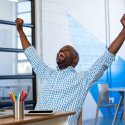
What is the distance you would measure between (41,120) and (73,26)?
5.23m

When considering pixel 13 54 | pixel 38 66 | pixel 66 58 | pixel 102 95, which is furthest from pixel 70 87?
pixel 102 95

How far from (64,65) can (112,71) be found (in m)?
5.88

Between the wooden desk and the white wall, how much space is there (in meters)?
3.97

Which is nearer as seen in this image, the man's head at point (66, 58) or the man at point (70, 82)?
the man at point (70, 82)

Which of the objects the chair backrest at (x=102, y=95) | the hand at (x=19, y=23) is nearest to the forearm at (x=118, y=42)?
the hand at (x=19, y=23)

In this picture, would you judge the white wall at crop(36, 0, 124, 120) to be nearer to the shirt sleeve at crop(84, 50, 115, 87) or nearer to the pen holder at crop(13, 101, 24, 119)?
the shirt sleeve at crop(84, 50, 115, 87)

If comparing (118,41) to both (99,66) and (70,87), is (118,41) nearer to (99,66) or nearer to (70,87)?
(99,66)

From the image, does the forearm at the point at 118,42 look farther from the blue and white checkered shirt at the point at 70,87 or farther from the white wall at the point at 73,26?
the white wall at the point at 73,26

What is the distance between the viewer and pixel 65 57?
2.07 m

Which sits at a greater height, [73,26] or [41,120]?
[73,26]

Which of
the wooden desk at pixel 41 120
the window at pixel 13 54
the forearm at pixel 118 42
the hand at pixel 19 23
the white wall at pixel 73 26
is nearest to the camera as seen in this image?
the wooden desk at pixel 41 120

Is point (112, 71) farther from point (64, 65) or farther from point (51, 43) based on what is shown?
point (64, 65)

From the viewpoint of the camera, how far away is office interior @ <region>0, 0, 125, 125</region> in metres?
5.28

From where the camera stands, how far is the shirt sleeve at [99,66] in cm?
194
